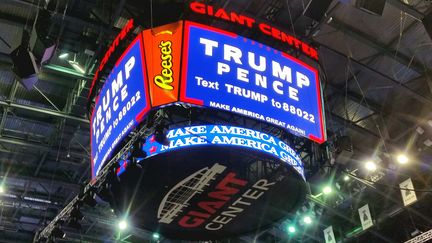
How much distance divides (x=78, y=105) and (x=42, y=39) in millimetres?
4035

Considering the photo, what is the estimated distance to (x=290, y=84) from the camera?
6605 mm

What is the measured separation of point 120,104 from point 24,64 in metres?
2.03

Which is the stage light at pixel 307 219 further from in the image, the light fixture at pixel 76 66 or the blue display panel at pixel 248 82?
the blue display panel at pixel 248 82

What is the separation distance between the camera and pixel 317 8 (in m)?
7.40

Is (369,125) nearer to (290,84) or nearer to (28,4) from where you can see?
(290,84)

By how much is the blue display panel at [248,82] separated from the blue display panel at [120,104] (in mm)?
603

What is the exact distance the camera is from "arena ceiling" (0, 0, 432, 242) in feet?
31.5

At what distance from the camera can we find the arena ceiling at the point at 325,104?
31.5 feet

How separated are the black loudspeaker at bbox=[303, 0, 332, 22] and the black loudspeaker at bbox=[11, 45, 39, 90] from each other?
4312 mm

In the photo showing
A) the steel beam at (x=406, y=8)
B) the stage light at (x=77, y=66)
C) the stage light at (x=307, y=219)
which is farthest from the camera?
the stage light at (x=307, y=219)

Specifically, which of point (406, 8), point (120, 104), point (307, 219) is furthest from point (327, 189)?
point (120, 104)

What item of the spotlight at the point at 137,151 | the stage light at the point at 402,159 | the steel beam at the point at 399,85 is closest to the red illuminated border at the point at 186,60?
the spotlight at the point at 137,151

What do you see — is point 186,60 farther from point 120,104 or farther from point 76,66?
point 76,66

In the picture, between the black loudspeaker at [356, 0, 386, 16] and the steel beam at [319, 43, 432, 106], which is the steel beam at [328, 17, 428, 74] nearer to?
the steel beam at [319, 43, 432, 106]
